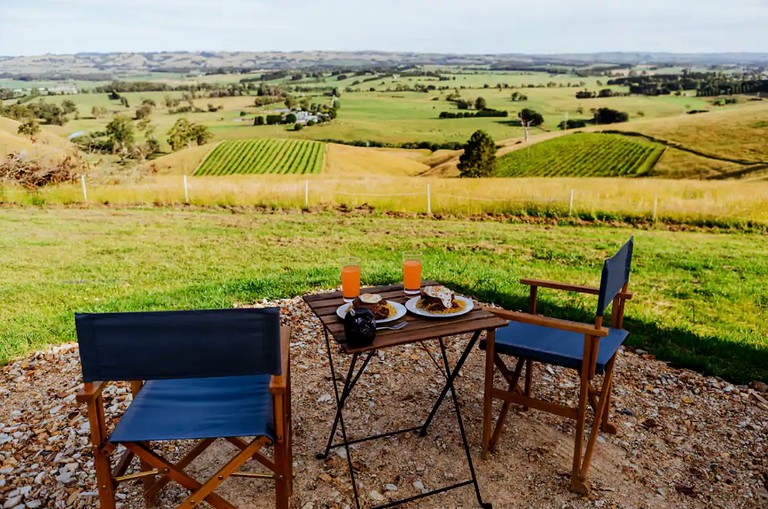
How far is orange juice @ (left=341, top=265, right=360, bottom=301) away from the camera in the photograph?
2690mm

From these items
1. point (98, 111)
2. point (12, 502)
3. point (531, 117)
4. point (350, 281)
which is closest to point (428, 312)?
point (350, 281)

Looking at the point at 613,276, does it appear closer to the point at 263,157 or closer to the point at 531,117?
the point at 263,157

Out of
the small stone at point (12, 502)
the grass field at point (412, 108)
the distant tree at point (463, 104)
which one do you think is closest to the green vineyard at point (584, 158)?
the grass field at point (412, 108)

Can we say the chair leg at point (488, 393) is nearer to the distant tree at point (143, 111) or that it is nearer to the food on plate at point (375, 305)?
the food on plate at point (375, 305)

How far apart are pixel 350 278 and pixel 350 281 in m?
0.02

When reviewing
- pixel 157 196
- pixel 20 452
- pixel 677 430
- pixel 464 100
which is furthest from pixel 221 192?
pixel 464 100

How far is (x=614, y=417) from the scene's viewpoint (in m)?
3.33

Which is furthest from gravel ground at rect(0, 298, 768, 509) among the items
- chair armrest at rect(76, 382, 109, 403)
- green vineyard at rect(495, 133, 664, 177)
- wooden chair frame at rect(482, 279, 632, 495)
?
green vineyard at rect(495, 133, 664, 177)

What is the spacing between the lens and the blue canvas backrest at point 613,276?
2.42 meters

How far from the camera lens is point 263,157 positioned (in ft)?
115

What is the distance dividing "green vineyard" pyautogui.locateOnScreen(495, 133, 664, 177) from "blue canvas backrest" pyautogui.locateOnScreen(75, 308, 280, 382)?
33.8m

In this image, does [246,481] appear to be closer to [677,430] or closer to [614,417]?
[614,417]

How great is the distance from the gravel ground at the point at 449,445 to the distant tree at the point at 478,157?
3265 cm

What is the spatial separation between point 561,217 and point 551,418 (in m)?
9.20
